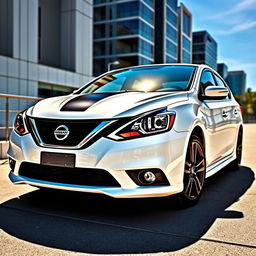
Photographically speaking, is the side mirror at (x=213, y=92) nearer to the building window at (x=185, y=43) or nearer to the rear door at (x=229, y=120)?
the rear door at (x=229, y=120)

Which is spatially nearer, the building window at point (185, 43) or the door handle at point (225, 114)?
the door handle at point (225, 114)

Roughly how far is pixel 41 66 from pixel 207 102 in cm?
2058

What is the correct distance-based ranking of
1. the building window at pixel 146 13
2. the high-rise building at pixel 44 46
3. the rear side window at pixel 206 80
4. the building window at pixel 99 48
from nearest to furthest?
the rear side window at pixel 206 80
the high-rise building at pixel 44 46
the building window at pixel 146 13
the building window at pixel 99 48

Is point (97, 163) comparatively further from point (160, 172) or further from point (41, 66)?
point (41, 66)

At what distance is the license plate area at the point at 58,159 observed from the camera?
2863 mm

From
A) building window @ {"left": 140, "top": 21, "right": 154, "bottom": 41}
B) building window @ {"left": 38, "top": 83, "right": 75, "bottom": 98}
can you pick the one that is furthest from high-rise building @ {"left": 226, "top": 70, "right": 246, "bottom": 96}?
building window @ {"left": 38, "top": 83, "right": 75, "bottom": 98}

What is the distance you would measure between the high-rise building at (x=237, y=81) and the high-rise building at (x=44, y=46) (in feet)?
263

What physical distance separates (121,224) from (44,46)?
80.8 feet

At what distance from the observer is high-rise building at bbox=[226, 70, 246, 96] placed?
99562 millimetres

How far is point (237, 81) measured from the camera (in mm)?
101125

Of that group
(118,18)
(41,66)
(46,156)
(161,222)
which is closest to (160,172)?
(161,222)

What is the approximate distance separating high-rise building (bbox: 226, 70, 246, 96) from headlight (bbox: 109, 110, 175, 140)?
101 meters

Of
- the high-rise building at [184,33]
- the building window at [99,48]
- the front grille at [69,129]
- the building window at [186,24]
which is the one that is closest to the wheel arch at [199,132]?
the front grille at [69,129]

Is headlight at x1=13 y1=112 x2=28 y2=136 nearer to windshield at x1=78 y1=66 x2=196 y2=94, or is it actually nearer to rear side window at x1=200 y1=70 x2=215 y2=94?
windshield at x1=78 y1=66 x2=196 y2=94
